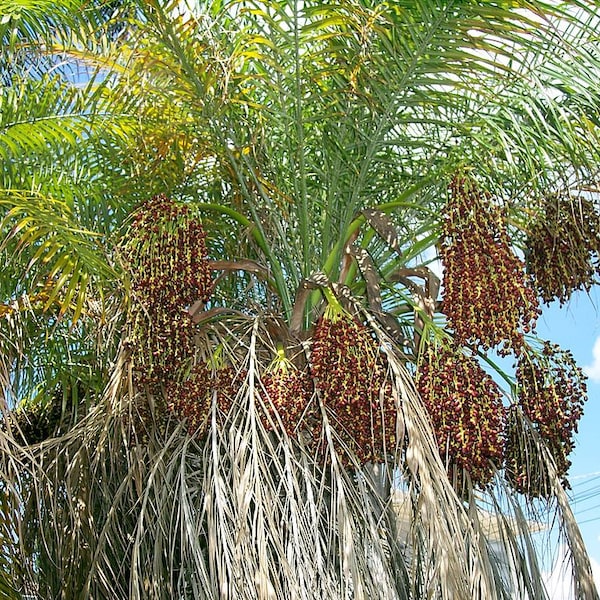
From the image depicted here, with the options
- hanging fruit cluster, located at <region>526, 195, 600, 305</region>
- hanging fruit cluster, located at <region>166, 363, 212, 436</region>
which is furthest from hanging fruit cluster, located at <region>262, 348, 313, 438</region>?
hanging fruit cluster, located at <region>526, 195, 600, 305</region>

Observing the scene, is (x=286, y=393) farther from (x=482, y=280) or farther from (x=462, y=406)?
(x=482, y=280)

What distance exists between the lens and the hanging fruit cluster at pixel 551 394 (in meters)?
3.15

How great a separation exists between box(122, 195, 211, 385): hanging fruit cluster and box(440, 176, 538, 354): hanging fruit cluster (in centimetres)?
79

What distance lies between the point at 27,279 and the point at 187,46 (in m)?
1.34

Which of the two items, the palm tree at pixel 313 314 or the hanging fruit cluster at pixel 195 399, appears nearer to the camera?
the palm tree at pixel 313 314

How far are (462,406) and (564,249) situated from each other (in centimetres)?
72

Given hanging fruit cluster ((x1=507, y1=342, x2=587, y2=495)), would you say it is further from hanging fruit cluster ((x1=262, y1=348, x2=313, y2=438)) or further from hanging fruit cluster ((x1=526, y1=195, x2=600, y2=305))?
hanging fruit cluster ((x1=262, y1=348, x2=313, y2=438))

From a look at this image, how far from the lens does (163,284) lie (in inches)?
116

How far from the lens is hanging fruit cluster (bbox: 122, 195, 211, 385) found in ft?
9.74

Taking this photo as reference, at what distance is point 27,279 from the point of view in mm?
3998

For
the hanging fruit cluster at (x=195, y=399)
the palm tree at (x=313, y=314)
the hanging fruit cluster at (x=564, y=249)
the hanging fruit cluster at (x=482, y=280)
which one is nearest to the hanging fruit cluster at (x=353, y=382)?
the palm tree at (x=313, y=314)

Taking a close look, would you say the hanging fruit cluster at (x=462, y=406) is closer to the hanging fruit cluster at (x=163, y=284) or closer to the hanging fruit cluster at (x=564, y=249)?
the hanging fruit cluster at (x=564, y=249)

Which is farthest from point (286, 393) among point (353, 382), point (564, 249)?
point (564, 249)

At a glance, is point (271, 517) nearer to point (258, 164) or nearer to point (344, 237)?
point (344, 237)
